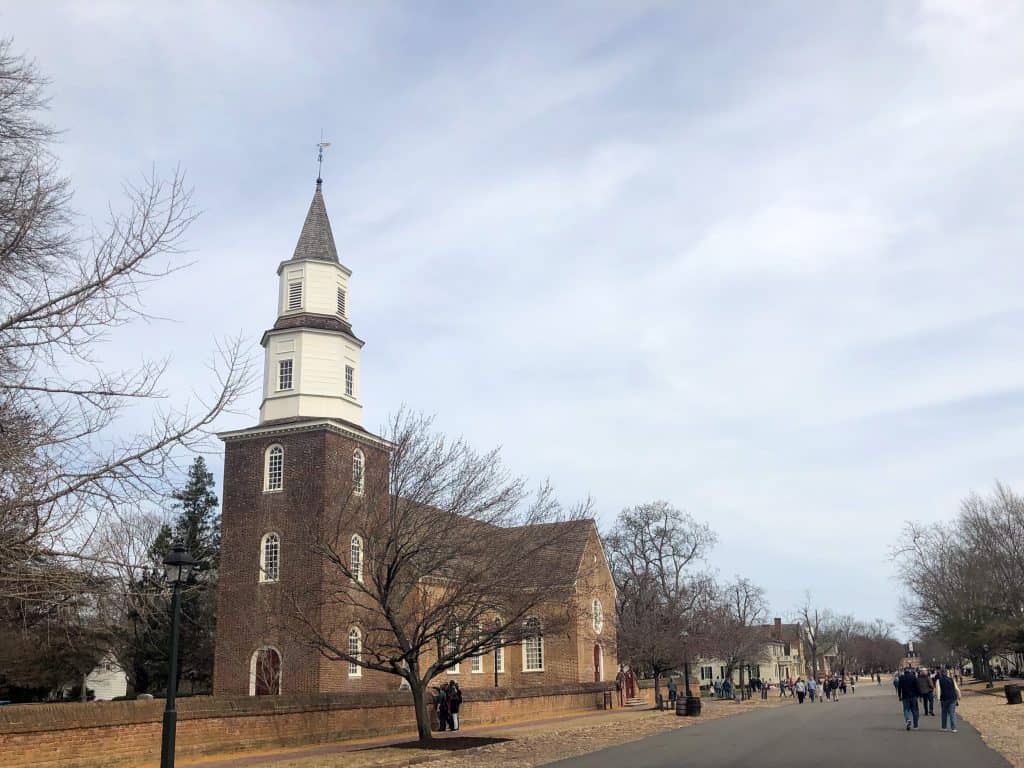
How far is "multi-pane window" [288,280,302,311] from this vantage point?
38625mm

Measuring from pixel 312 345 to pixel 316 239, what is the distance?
5.11m

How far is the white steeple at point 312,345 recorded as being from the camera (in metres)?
37.5

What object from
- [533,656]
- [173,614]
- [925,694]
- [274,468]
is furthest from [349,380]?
[173,614]

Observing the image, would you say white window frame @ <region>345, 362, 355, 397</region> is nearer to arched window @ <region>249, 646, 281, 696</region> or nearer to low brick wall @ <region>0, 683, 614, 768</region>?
arched window @ <region>249, 646, 281, 696</region>

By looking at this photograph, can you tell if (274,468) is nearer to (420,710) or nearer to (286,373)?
(286,373)

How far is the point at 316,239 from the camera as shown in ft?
130

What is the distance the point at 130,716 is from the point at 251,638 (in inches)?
585

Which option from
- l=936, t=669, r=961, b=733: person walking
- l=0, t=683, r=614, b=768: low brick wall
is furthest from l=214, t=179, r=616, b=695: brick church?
l=936, t=669, r=961, b=733: person walking

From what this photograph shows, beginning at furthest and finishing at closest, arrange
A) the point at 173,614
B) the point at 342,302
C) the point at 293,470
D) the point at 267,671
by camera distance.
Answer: the point at 342,302, the point at 293,470, the point at 267,671, the point at 173,614

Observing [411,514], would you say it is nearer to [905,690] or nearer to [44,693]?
[905,690]

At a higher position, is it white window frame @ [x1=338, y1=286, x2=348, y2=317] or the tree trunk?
white window frame @ [x1=338, y1=286, x2=348, y2=317]

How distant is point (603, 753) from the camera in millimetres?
22641

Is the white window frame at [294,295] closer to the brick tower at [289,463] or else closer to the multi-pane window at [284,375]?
the brick tower at [289,463]

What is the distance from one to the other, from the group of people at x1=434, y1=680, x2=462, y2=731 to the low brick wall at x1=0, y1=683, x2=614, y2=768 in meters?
1.15
